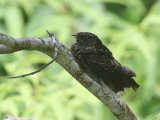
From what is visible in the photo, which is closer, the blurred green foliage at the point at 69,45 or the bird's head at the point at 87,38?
the bird's head at the point at 87,38

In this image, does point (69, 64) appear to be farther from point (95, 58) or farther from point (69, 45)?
point (69, 45)

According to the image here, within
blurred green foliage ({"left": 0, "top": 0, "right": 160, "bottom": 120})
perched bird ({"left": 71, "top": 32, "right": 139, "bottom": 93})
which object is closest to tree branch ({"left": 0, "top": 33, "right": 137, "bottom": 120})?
perched bird ({"left": 71, "top": 32, "right": 139, "bottom": 93})

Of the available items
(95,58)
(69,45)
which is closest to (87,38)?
(95,58)

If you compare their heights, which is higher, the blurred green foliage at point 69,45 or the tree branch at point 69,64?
the blurred green foliage at point 69,45

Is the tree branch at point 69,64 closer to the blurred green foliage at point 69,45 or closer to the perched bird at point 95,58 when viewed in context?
the perched bird at point 95,58

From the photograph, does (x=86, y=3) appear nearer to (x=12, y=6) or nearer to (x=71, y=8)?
(x=71, y=8)

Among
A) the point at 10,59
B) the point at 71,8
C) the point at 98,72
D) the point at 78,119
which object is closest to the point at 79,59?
the point at 98,72

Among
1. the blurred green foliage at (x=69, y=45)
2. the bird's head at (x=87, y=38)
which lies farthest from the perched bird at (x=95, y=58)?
the blurred green foliage at (x=69, y=45)
